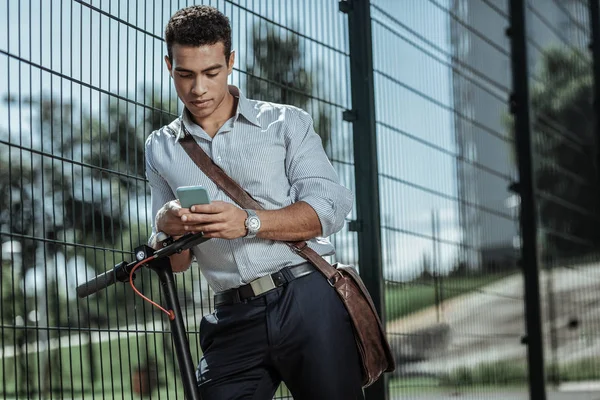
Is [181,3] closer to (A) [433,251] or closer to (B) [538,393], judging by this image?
(A) [433,251]

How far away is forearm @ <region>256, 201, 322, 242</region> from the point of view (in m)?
3.03

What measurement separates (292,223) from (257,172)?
0.73ft

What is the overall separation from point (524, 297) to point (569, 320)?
58.7 inches

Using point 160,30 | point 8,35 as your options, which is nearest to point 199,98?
point 8,35

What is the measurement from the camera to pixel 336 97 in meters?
5.01

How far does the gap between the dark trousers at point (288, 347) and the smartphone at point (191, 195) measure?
49cm

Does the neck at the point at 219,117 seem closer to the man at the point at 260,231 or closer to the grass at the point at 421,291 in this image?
the man at the point at 260,231

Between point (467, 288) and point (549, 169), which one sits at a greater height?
point (549, 169)

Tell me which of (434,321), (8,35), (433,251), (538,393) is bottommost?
(538,393)

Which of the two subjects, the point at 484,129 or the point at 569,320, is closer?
the point at 484,129

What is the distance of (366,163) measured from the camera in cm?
504

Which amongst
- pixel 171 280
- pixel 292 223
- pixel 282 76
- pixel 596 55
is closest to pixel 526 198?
pixel 596 55

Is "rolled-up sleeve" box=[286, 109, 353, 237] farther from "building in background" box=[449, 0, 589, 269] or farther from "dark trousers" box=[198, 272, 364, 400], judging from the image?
"building in background" box=[449, 0, 589, 269]

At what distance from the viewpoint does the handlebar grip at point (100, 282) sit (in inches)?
117
